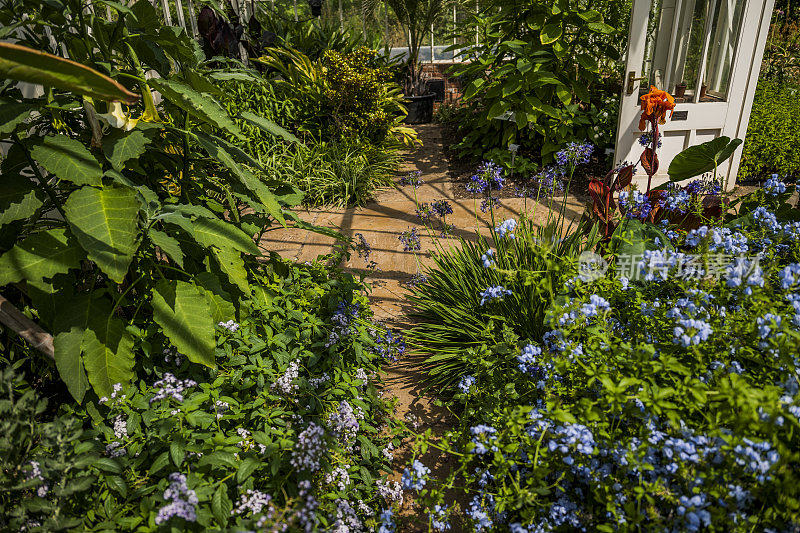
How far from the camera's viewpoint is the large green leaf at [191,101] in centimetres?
174

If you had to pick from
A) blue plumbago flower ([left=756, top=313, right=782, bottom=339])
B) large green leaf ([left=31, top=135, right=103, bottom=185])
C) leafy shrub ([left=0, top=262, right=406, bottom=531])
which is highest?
large green leaf ([left=31, top=135, right=103, bottom=185])

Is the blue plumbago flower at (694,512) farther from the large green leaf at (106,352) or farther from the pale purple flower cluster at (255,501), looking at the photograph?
the large green leaf at (106,352)

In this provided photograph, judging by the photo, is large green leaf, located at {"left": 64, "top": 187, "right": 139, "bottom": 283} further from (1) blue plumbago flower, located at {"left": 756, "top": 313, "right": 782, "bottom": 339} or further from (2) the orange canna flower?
(2) the orange canna flower

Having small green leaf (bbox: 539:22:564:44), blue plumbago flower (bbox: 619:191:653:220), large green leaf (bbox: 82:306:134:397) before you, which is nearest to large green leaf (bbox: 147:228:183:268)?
large green leaf (bbox: 82:306:134:397)

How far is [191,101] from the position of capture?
1714mm

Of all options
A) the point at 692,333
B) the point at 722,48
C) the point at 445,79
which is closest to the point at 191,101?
the point at 692,333

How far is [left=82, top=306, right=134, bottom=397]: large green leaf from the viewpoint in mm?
1624

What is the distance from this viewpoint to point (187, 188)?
209cm

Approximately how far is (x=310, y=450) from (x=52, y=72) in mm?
1187

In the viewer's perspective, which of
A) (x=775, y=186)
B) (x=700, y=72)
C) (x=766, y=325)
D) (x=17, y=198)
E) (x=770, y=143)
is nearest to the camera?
(x=766, y=325)

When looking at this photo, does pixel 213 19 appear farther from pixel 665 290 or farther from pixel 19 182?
pixel 665 290

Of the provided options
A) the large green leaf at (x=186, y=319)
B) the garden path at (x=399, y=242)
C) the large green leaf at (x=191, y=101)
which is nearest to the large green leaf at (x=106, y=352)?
the large green leaf at (x=186, y=319)

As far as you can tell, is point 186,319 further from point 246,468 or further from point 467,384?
point 467,384

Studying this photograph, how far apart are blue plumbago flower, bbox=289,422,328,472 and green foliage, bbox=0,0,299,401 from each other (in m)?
0.47
